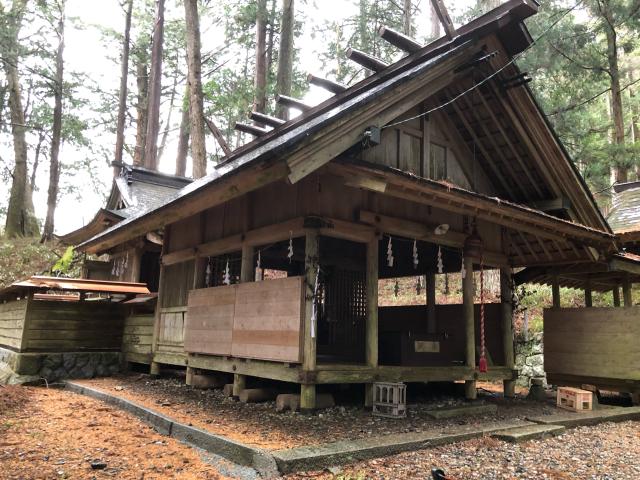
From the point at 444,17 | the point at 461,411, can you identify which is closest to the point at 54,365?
the point at 461,411

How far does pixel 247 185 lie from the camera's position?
20.1ft

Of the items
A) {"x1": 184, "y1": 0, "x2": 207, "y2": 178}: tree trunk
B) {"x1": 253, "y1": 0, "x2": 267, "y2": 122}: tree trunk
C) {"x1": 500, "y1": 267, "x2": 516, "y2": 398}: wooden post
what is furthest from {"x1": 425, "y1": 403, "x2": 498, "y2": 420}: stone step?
{"x1": 253, "y1": 0, "x2": 267, "y2": 122}: tree trunk

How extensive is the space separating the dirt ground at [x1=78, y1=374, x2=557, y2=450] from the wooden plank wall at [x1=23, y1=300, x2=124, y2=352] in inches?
64.0

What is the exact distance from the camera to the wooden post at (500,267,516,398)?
10.2 meters

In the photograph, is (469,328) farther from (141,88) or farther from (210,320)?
(141,88)

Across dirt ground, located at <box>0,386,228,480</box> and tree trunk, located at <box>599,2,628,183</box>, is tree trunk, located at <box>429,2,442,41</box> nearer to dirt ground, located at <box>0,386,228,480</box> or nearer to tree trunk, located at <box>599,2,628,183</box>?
tree trunk, located at <box>599,2,628,183</box>

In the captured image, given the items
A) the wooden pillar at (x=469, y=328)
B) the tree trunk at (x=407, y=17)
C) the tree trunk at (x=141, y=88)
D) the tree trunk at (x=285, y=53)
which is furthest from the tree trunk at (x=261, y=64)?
the wooden pillar at (x=469, y=328)

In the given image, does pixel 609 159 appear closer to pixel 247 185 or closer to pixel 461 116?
pixel 461 116

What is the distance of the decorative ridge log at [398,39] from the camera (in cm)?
753

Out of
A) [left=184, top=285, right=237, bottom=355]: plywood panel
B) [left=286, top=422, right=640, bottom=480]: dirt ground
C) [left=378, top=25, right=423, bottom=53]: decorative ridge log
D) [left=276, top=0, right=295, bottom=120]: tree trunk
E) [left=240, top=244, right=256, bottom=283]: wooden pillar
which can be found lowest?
[left=286, top=422, right=640, bottom=480]: dirt ground

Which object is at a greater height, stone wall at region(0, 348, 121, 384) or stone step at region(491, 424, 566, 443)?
stone wall at region(0, 348, 121, 384)

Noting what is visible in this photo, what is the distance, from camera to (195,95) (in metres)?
15.2

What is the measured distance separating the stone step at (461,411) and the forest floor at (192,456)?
1.37 m

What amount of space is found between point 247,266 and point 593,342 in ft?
25.8
